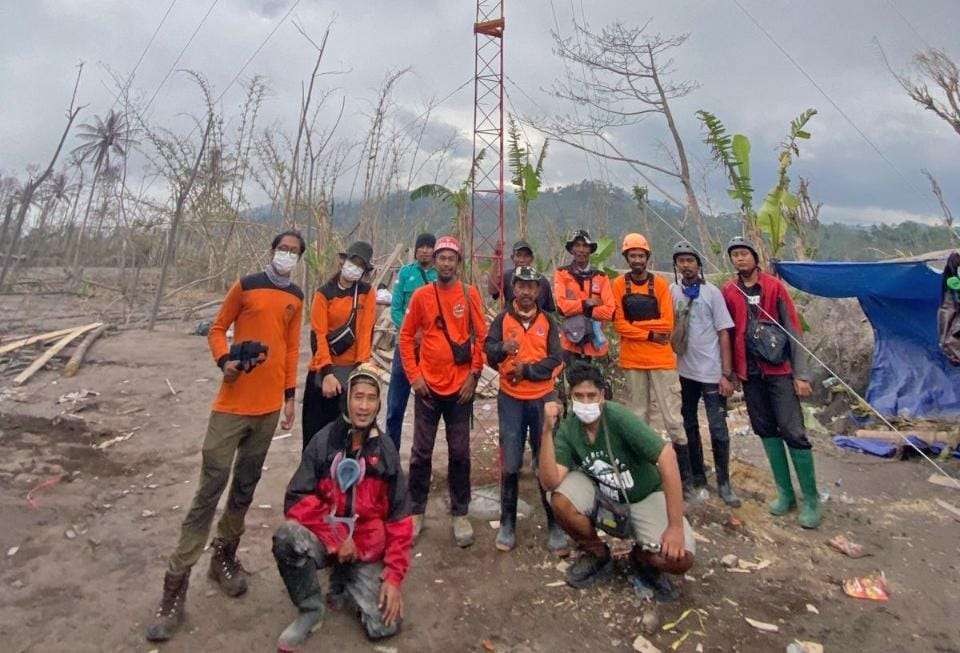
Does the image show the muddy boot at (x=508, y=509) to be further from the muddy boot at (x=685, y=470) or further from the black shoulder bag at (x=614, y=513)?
the muddy boot at (x=685, y=470)

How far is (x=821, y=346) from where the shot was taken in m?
7.50

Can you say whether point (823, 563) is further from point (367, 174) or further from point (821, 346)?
point (367, 174)

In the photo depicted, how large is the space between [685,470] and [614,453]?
1.42 metres

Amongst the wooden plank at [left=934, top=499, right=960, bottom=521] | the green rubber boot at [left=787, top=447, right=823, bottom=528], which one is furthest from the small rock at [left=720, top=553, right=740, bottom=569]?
the wooden plank at [left=934, top=499, right=960, bottom=521]

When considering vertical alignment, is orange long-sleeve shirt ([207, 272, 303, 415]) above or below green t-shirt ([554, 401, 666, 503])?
above

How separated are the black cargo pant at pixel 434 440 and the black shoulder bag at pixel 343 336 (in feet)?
1.94

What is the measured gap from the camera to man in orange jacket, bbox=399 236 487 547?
11.8 feet

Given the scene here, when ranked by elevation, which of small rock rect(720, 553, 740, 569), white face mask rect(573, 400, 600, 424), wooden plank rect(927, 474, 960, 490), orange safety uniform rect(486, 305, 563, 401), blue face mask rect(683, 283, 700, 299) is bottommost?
small rock rect(720, 553, 740, 569)

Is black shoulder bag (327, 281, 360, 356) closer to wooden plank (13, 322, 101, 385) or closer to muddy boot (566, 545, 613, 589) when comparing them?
muddy boot (566, 545, 613, 589)

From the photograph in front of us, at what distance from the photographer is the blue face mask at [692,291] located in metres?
4.19

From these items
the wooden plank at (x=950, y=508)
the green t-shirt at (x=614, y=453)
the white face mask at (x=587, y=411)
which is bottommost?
the wooden plank at (x=950, y=508)

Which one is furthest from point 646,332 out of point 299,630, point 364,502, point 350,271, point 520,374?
point 299,630

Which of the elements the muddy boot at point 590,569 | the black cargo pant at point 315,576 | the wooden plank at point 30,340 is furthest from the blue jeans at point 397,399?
the wooden plank at point 30,340

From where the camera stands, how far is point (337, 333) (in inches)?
143
